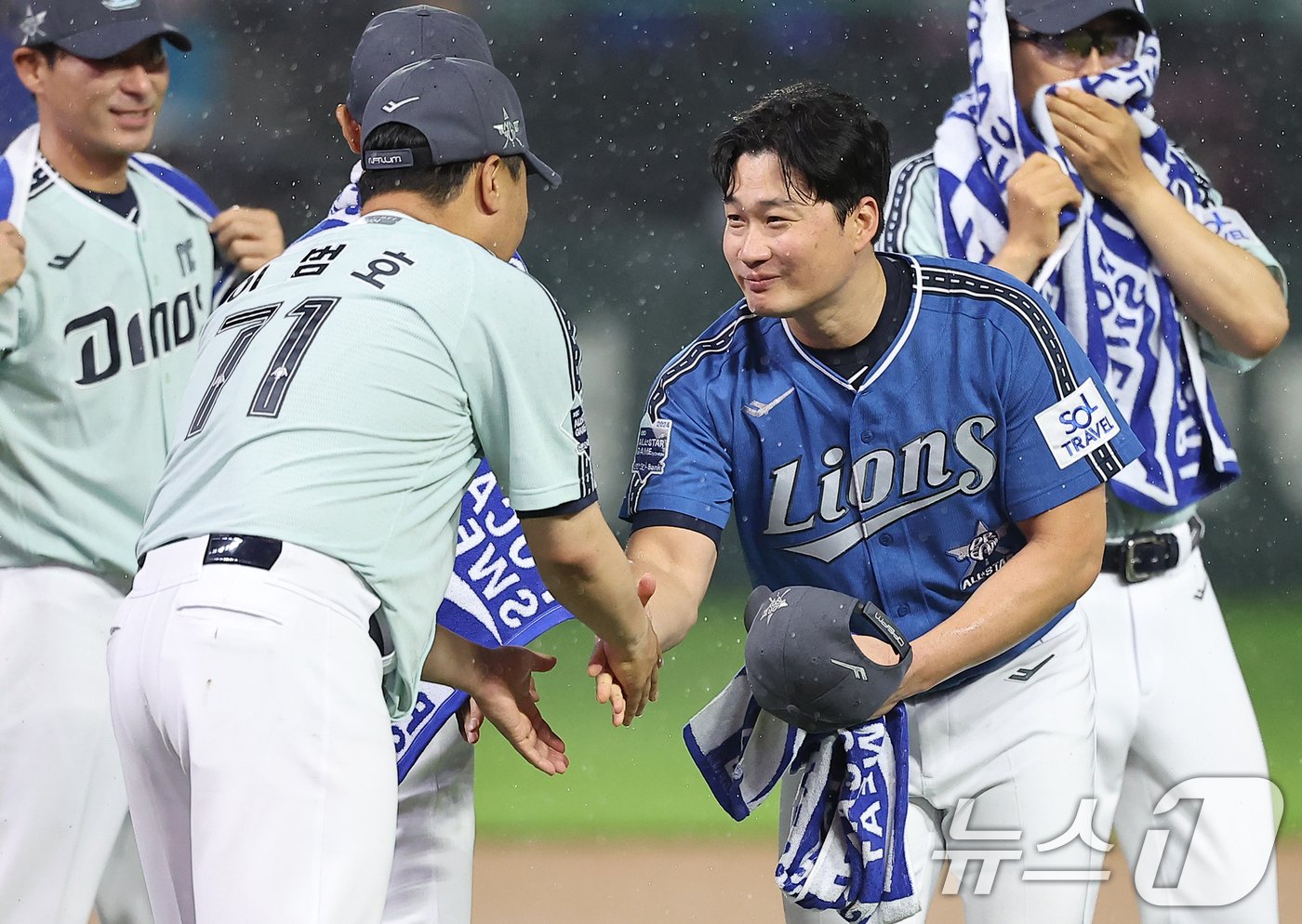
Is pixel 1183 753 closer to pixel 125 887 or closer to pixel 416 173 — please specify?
pixel 416 173

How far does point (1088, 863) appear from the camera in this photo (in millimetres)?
2512

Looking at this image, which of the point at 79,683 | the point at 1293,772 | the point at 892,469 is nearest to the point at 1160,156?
the point at 892,469

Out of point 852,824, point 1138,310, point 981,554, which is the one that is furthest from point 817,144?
point 852,824

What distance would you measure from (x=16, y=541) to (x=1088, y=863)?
6.58ft

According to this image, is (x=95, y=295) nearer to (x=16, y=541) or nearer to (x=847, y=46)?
(x=16, y=541)

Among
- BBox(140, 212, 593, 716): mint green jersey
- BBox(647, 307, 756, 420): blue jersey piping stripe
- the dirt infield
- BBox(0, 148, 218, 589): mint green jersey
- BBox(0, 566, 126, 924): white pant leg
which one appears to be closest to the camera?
BBox(140, 212, 593, 716): mint green jersey

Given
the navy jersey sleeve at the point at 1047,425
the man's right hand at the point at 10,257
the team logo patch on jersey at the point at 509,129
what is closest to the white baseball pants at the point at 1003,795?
the navy jersey sleeve at the point at 1047,425

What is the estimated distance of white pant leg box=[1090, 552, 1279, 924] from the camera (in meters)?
2.77

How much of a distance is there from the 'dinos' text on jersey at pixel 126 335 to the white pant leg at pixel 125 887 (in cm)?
88

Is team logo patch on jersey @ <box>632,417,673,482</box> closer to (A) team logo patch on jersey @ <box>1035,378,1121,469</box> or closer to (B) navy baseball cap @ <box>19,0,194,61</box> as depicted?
(A) team logo patch on jersey @ <box>1035,378,1121,469</box>

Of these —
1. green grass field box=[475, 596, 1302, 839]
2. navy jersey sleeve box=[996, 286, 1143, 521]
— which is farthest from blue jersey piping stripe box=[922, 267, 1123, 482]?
green grass field box=[475, 596, 1302, 839]

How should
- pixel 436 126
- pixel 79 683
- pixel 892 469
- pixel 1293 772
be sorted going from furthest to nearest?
pixel 1293 772 < pixel 79 683 < pixel 892 469 < pixel 436 126

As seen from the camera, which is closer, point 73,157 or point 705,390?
point 705,390

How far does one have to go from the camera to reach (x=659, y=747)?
546 centimetres
